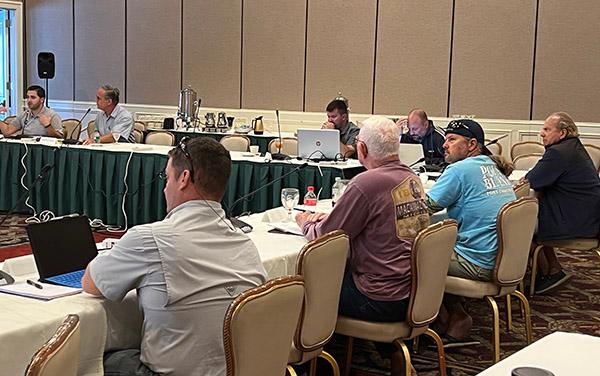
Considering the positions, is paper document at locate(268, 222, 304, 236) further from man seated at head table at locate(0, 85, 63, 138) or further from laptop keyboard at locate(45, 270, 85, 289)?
man seated at head table at locate(0, 85, 63, 138)

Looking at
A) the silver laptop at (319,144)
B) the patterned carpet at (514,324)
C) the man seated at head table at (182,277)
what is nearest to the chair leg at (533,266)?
the patterned carpet at (514,324)

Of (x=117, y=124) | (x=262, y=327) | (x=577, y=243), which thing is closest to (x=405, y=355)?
(x=262, y=327)

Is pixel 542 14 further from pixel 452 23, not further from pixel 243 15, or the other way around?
pixel 243 15

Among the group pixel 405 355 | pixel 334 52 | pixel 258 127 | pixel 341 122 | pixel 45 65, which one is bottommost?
pixel 405 355

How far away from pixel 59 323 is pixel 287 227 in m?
1.72

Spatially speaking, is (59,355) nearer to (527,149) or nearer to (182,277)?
(182,277)

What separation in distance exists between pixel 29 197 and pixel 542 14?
6.28 meters

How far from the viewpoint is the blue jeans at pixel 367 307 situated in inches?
139

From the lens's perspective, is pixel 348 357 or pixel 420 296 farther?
pixel 348 357

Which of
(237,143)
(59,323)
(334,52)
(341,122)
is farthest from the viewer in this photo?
(334,52)

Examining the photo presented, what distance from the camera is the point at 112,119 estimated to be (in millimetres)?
9164

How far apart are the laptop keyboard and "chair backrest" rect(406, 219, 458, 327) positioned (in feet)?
4.42

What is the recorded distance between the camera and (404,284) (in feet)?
11.6

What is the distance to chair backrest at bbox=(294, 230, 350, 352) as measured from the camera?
299 centimetres
